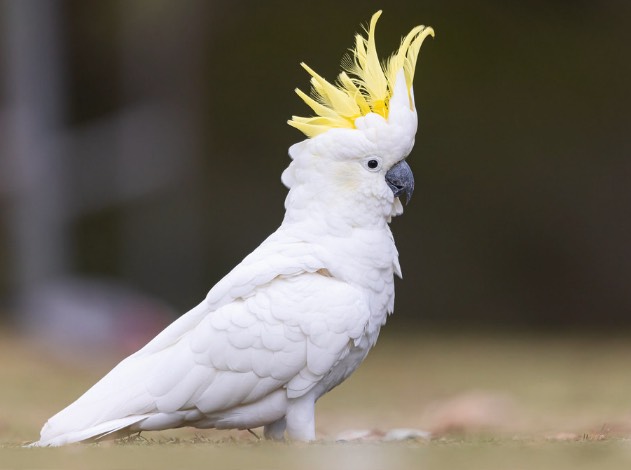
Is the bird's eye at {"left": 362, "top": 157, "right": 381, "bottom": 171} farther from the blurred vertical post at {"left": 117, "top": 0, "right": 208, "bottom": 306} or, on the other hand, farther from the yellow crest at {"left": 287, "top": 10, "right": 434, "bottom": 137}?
the blurred vertical post at {"left": 117, "top": 0, "right": 208, "bottom": 306}

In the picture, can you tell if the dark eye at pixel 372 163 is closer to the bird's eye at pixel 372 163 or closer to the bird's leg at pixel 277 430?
the bird's eye at pixel 372 163

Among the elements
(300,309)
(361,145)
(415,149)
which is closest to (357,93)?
(361,145)

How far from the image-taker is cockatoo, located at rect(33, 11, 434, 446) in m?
4.01

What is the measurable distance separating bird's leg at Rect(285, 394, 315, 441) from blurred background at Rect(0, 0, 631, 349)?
9032mm

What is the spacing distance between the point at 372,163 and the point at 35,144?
339 inches

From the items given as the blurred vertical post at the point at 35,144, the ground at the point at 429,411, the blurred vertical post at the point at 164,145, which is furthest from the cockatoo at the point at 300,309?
the blurred vertical post at the point at 164,145

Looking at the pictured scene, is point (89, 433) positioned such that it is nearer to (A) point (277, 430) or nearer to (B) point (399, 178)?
(A) point (277, 430)

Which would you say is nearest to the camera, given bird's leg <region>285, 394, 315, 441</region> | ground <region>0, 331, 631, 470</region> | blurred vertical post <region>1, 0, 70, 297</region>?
ground <region>0, 331, 631, 470</region>

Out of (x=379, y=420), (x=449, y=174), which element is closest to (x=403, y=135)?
(x=379, y=420)

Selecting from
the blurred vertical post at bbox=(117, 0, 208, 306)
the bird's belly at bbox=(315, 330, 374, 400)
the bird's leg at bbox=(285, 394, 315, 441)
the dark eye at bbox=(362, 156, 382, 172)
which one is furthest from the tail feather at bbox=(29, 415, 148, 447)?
the blurred vertical post at bbox=(117, 0, 208, 306)

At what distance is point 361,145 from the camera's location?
4285mm

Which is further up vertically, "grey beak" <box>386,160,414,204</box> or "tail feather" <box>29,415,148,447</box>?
"grey beak" <box>386,160,414,204</box>

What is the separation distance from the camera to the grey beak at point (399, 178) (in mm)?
4359

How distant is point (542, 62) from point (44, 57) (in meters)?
6.18
